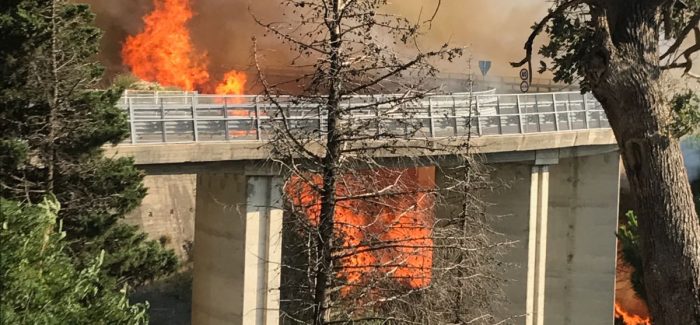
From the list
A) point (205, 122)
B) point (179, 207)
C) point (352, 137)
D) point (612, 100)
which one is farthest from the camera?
point (179, 207)

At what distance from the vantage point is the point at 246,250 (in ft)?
57.2

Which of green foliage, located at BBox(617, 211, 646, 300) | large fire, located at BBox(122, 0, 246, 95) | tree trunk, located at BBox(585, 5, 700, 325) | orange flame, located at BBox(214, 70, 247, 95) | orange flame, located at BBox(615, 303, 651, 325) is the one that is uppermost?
large fire, located at BBox(122, 0, 246, 95)

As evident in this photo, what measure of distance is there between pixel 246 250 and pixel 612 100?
459 inches

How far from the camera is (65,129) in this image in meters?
12.8

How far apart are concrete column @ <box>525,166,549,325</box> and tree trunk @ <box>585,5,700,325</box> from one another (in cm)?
1698

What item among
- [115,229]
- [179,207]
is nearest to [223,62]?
[179,207]

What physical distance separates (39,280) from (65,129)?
5.32 metres

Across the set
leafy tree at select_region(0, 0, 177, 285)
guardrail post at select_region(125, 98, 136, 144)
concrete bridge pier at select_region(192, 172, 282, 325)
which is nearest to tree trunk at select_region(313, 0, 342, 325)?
leafy tree at select_region(0, 0, 177, 285)

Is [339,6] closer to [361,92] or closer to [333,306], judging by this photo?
[361,92]

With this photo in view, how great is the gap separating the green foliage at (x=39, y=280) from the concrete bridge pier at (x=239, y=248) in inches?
304

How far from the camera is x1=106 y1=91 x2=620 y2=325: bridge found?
16.2m

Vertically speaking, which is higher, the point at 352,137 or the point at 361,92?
the point at 361,92

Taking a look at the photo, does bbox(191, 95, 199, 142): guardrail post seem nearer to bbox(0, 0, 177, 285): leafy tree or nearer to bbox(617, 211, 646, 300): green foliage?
bbox(0, 0, 177, 285): leafy tree

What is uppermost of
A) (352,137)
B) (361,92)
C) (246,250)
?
(361,92)
